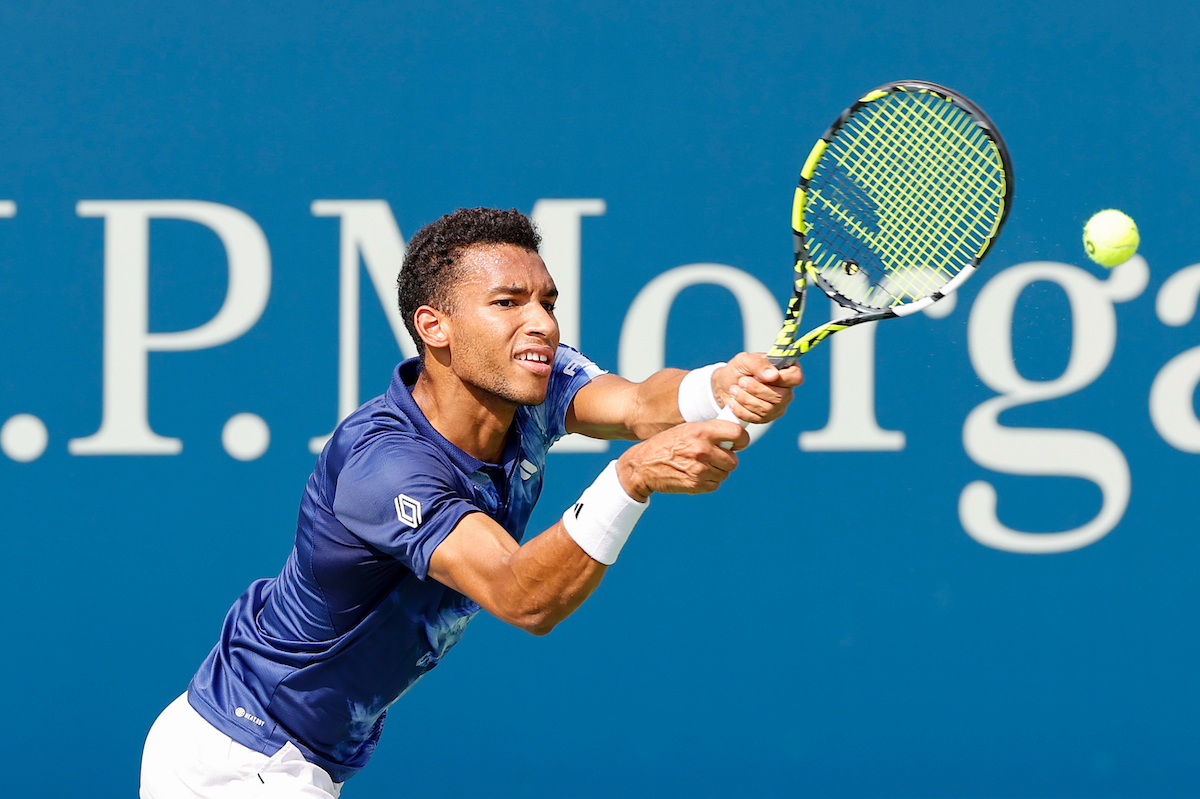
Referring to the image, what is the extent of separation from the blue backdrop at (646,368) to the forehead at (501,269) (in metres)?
1.31

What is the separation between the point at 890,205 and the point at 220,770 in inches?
69.9

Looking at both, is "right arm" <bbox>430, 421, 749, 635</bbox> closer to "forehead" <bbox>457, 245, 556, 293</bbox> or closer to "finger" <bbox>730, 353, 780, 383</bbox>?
"finger" <bbox>730, 353, 780, 383</bbox>

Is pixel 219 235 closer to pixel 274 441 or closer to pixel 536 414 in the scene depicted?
pixel 274 441

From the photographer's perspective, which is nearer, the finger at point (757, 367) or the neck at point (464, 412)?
the finger at point (757, 367)

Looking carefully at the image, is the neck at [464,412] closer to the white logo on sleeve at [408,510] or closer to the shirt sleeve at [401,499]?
the shirt sleeve at [401,499]

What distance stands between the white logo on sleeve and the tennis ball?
5.06 feet

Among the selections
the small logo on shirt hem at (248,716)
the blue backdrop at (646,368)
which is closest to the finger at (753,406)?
the small logo on shirt hem at (248,716)

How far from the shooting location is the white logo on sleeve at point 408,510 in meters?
2.01

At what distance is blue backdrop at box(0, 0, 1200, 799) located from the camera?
11.8ft

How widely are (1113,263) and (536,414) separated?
1284mm

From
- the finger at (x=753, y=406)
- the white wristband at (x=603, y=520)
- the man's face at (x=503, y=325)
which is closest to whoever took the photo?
the white wristband at (x=603, y=520)

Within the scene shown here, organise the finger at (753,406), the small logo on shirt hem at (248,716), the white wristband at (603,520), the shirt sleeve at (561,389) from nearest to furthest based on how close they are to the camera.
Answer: the white wristband at (603,520) → the finger at (753,406) → the small logo on shirt hem at (248,716) → the shirt sleeve at (561,389)

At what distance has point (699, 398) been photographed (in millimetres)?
2338

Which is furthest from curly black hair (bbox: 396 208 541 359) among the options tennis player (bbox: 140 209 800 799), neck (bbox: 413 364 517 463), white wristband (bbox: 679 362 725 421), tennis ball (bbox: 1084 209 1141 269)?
tennis ball (bbox: 1084 209 1141 269)
